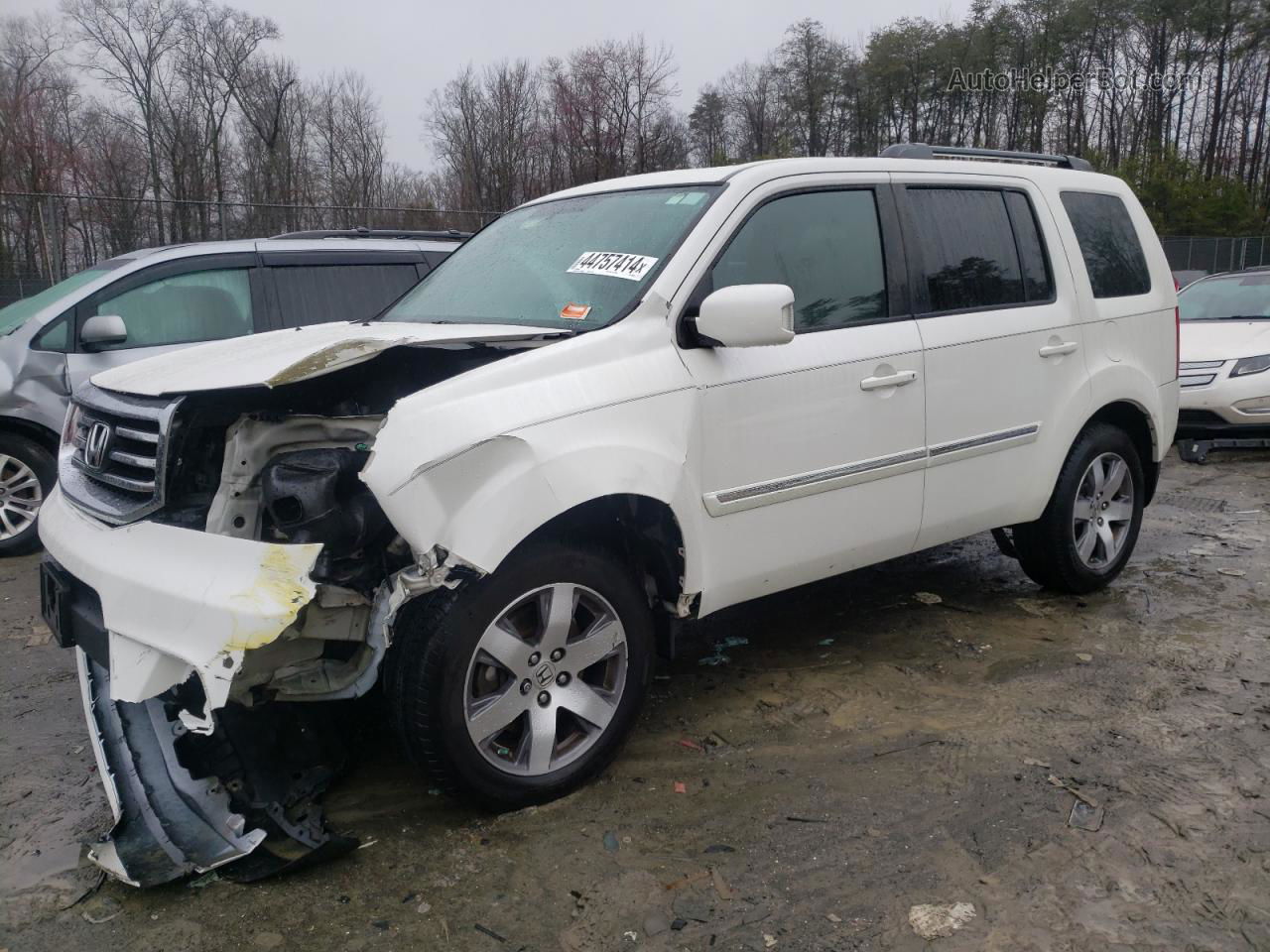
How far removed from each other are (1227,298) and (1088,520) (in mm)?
6667

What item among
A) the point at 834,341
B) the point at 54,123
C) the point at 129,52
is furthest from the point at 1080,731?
the point at 129,52

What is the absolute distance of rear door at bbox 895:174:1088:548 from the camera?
3926 millimetres

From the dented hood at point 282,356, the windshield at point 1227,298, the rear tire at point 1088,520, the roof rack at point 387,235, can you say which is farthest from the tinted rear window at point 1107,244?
the windshield at point 1227,298

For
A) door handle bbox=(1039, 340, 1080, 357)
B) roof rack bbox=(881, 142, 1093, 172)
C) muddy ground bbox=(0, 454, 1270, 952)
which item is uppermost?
roof rack bbox=(881, 142, 1093, 172)

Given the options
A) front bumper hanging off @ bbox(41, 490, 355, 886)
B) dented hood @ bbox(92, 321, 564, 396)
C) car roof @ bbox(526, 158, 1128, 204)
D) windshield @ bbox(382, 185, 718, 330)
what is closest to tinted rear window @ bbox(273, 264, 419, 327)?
windshield @ bbox(382, 185, 718, 330)

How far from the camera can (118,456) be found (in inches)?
120

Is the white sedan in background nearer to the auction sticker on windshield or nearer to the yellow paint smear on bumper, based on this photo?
the auction sticker on windshield

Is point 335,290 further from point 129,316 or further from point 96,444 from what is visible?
point 96,444

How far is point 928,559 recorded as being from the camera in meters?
5.77

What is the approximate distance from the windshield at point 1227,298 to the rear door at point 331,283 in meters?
7.53

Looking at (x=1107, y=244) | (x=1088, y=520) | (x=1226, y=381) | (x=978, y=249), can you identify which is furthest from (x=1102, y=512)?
(x=1226, y=381)

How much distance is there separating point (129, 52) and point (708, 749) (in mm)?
41754

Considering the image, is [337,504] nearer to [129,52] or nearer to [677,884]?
[677,884]

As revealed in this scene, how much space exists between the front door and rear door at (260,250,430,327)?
330 centimetres
